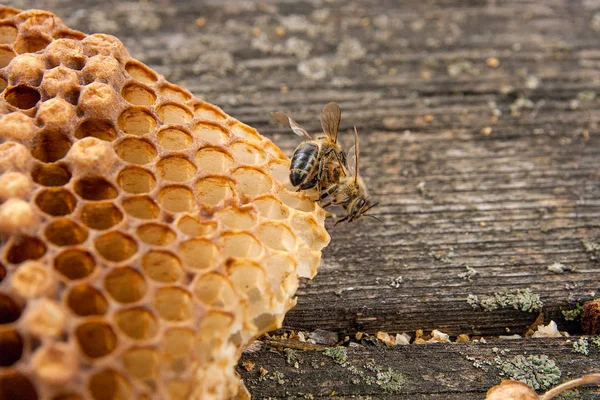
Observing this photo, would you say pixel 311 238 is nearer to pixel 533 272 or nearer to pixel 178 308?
pixel 178 308

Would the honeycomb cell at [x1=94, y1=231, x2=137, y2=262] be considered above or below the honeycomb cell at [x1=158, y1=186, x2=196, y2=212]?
below

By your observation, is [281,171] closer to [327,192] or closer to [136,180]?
[327,192]

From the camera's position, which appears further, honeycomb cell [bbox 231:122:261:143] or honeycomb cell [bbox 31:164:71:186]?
honeycomb cell [bbox 231:122:261:143]

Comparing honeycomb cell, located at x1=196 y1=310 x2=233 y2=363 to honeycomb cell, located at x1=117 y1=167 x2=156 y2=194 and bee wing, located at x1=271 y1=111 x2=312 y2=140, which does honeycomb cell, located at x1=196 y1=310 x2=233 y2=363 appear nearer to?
honeycomb cell, located at x1=117 y1=167 x2=156 y2=194

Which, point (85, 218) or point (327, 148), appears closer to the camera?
point (85, 218)

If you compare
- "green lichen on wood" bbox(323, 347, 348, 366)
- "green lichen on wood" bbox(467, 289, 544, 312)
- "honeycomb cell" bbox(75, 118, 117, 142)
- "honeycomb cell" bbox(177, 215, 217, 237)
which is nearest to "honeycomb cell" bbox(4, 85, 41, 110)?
"honeycomb cell" bbox(75, 118, 117, 142)

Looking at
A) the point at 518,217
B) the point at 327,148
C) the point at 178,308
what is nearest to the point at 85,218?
the point at 178,308
